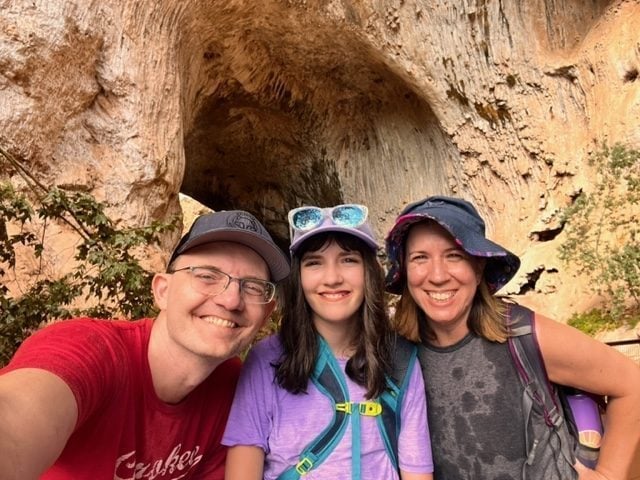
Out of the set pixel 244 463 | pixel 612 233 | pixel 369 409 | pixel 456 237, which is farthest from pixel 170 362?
pixel 612 233

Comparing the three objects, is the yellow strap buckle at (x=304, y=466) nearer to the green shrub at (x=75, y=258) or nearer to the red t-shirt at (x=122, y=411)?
the red t-shirt at (x=122, y=411)

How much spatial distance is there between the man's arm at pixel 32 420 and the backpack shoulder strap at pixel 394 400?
95 cm

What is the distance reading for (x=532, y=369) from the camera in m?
1.67

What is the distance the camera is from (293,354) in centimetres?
171

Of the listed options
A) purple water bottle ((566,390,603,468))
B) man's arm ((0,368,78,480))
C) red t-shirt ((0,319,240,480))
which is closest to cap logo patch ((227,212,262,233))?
red t-shirt ((0,319,240,480))

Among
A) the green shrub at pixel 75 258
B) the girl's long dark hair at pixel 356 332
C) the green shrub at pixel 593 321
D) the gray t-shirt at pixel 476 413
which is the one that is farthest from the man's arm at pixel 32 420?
the green shrub at pixel 593 321

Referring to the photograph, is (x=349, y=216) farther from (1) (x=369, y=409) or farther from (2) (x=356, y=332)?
(1) (x=369, y=409)

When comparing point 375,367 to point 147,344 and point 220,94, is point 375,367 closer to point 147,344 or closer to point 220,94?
point 147,344

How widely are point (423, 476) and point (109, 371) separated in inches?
40.9

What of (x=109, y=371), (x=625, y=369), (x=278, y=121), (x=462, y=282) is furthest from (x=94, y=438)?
(x=278, y=121)

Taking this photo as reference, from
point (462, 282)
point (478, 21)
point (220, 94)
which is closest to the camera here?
point (462, 282)

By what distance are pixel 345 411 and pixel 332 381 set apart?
4.4 inches

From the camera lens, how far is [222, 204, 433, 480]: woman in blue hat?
1578mm

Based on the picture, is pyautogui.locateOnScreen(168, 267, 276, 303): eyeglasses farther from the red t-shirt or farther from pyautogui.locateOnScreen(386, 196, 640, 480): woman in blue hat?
pyautogui.locateOnScreen(386, 196, 640, 480): woman in blue hat
